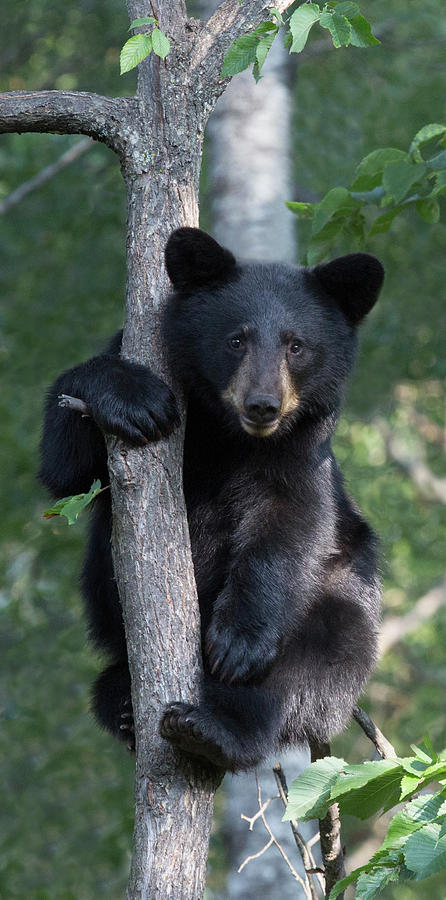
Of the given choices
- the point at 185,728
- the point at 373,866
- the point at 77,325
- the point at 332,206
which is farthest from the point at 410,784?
the point at 77,325

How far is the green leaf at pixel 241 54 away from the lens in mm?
2725

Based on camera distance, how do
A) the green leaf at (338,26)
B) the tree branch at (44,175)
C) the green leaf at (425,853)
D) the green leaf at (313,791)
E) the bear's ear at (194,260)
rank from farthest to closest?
the tree branch at (44,175) < the bear's ear at (194,260) < the green leaf at (338,26) < the green leaf at (313,791) < the green leaf at (425,853)

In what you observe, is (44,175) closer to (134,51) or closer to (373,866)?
(134,51)

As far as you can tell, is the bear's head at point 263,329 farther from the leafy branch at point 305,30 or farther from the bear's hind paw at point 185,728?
the bear's hind paw at point 185,728

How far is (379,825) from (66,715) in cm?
659

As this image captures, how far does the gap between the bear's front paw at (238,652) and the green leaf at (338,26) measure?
1.68m

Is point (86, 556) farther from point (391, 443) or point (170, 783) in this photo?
point (391, 443)

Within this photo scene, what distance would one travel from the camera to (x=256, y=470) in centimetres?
356

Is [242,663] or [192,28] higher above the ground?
[192,28]

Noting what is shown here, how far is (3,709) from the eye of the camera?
308 inches

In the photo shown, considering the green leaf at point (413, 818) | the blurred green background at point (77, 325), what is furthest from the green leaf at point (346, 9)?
the blurred green background at point (77, 325)

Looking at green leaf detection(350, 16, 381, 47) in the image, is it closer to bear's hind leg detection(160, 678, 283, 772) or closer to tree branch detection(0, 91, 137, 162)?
tree branch detection(0, 91, 137, 162)

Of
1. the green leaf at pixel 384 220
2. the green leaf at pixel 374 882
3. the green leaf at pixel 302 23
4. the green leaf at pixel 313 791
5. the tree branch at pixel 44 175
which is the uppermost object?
the tree branch at pixel 44 175

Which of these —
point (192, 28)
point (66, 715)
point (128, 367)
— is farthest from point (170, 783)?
point (66, 715)
